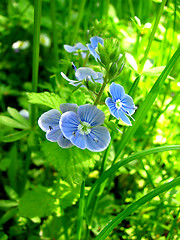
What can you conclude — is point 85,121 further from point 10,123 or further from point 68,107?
point 10,123

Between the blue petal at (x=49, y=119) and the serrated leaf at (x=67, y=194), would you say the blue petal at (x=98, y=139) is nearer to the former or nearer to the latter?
the blue petal at (x=49, y=119)

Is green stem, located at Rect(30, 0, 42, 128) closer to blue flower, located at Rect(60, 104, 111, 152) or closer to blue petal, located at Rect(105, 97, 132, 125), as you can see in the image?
blue flower, located at Rect(60, 104, 111, 152)

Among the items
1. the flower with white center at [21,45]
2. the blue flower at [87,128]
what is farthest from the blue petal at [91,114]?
the flower with white center at [21,45]

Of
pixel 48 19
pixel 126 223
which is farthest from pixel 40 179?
pixel 48 19

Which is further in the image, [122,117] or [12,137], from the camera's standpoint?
[12,137]

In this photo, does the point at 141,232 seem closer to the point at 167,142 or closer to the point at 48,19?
the point at 167,142

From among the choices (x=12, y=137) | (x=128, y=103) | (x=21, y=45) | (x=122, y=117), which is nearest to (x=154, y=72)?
(x=128, y=103)
